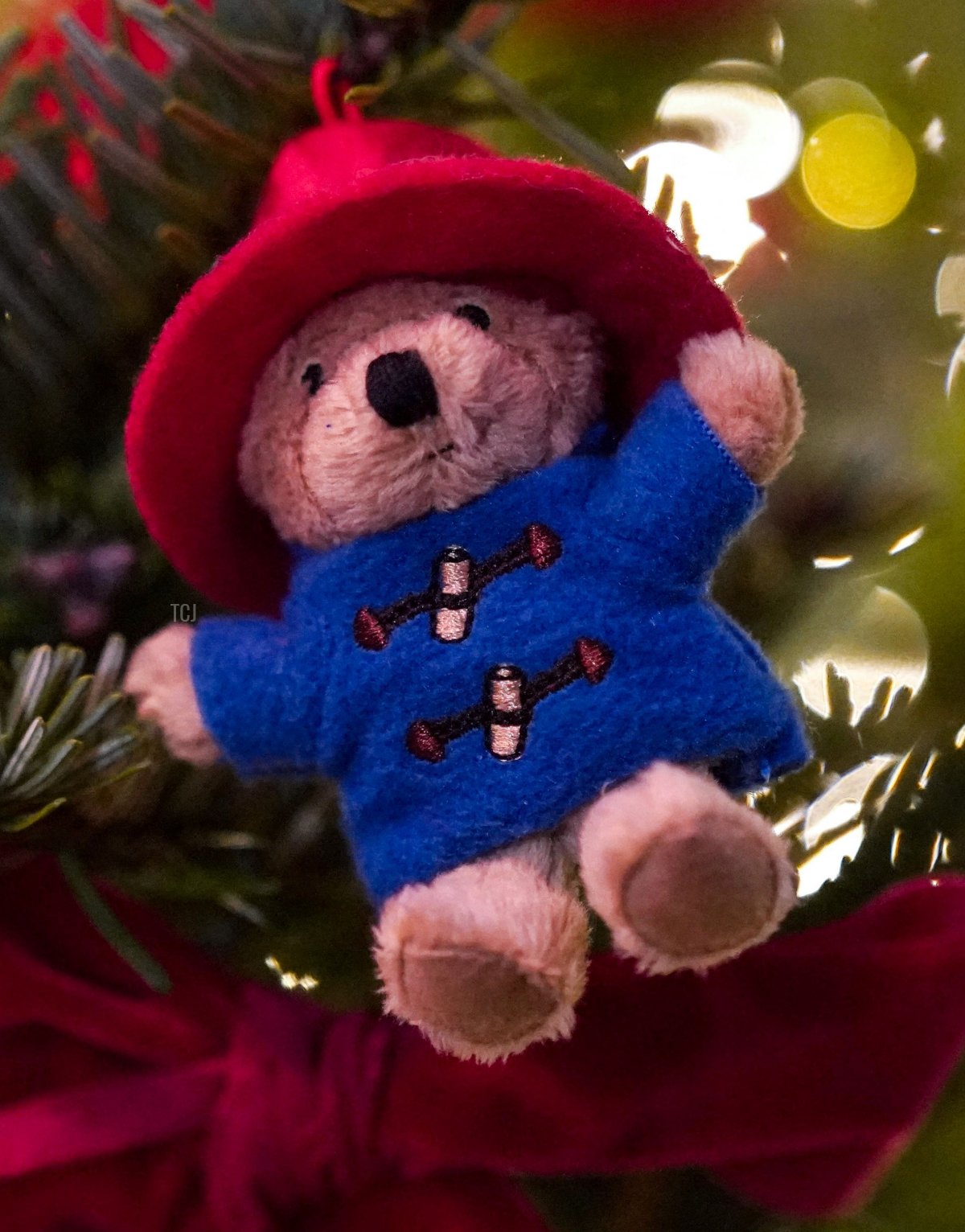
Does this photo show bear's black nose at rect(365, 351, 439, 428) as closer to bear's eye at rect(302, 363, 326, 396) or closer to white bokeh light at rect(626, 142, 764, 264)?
bear's eye at rect(302, 363, 326, 396)

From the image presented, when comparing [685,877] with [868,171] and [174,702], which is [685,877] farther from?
[868,171]

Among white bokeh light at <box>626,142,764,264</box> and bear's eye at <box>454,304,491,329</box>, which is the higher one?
white bokeh light at <box>626,142,764,264</box>

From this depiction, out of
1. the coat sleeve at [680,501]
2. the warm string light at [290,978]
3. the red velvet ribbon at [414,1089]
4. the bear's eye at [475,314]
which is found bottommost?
the red velvet ribbon at [414,1089]

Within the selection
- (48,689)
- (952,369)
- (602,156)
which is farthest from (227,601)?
(952,369)

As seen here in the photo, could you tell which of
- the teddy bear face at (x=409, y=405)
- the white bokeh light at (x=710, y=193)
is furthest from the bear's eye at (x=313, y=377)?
the white bokeh light at (x=710, y=193)

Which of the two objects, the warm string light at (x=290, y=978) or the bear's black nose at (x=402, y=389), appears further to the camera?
the warm string light at (x=290, y=978)

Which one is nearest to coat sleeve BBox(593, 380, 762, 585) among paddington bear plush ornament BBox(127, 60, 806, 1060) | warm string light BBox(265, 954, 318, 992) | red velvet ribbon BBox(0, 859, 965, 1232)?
paddington bear plush ornament BBox(127, 60, 806, 1060)

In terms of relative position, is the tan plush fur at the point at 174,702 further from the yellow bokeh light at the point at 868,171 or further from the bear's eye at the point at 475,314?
the yellow bokeh light at the point at 868,171

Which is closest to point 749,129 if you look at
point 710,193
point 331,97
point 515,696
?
point 710,193
